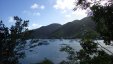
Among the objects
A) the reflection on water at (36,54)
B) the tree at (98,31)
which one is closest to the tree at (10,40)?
the reflection on water at (36,54)

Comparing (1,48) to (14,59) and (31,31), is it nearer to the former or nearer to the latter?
(14,59)

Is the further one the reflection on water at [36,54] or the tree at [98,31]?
the reflection on water at [36,54]

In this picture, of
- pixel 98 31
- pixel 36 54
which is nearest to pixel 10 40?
pixel 98 31

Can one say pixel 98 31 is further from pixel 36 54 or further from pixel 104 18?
pixel 36 54

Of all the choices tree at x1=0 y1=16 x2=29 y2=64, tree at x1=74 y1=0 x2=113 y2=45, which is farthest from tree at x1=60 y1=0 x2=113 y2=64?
tree at x1=0 y1=16 x2=29 y2=64

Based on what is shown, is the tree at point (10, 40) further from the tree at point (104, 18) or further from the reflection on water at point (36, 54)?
the tree at point (104, 18)

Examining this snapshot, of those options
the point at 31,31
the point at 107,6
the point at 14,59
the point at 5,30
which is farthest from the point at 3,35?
the point at 107,6

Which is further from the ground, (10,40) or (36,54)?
(10,40)

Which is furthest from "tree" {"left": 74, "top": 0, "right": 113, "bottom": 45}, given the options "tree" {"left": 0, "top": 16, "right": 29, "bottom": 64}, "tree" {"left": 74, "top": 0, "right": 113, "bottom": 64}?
"tree" {"left": 0, "top": 16, "right": 29, "bottom": 64}

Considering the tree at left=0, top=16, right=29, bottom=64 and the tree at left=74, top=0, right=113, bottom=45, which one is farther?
the tree at left=0, top=16, right=29, bottom=64

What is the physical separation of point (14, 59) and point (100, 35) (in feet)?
29.7

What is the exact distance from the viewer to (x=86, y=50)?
13.3 m

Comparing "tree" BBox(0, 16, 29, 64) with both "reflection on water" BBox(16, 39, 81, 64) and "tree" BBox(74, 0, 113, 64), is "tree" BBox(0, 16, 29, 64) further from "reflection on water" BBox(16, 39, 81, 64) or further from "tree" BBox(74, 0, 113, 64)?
"tree" BBox(74, 0, 113, 64)

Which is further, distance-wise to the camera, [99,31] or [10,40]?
[10,40]
